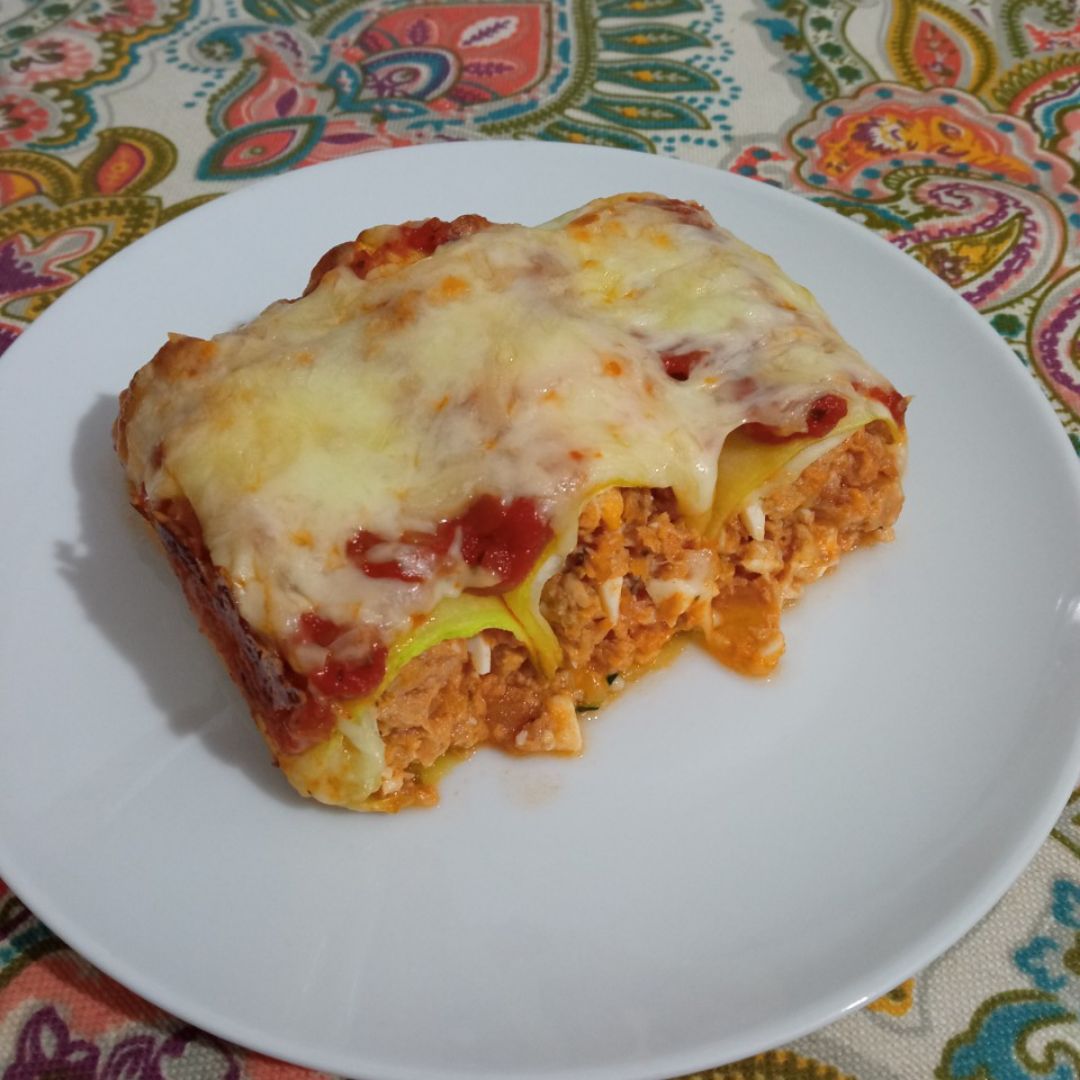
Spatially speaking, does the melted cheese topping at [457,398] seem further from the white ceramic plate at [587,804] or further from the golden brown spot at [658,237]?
the white ceramic plate at [587,804]

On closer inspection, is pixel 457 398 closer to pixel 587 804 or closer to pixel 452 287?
pixel 452 287

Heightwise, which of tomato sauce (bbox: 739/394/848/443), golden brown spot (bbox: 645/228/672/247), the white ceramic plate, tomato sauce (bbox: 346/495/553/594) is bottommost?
the white ceramic plate

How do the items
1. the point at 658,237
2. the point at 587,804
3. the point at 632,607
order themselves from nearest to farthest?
the point at 587,804
the point at 632,607
the point at 658,237

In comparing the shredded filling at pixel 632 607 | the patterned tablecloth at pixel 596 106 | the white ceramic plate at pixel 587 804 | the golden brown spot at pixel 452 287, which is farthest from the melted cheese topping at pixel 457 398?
the patterned tablecloth at pixel 596 106

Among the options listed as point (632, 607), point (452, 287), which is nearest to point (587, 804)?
point (632, 607)

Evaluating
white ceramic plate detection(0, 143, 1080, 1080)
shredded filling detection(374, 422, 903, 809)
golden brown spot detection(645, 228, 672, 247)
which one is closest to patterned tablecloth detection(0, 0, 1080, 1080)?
white ceramic plate detection(0, 143, 1080, 1080)

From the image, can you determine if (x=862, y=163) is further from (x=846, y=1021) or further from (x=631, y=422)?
(x=846, y=1021)

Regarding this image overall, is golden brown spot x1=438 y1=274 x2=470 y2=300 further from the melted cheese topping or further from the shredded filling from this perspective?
the shredded filling
